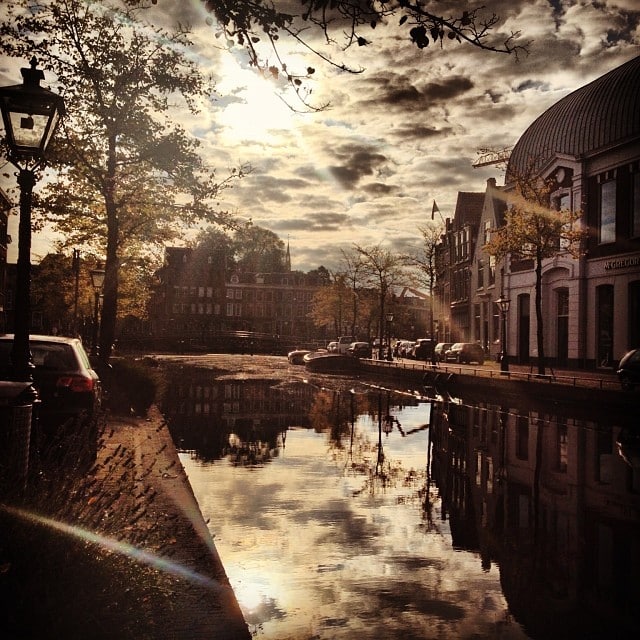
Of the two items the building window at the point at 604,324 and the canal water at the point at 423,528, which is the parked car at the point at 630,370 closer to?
the canal water at the point at 423,528

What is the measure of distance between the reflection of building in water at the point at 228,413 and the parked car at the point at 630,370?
9.49 m

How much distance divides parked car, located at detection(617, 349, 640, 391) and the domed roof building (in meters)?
9.24

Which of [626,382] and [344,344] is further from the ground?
[344,344]

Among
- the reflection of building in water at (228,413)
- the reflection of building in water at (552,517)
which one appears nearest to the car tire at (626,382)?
the reflection of building in water at (552,517)

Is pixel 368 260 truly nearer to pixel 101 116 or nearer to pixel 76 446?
pixel 101 116

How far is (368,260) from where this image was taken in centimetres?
7062

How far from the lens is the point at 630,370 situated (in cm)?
2403

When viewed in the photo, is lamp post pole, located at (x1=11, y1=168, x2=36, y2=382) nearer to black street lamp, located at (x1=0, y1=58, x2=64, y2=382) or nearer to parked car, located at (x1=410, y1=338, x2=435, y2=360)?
black street lamp, located at (x1=0, y1=58, x2=64, y2=382)

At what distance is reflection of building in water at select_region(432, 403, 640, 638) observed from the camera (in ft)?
18.7

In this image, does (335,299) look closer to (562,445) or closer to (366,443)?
(366,443)

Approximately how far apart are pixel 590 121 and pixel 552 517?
3351cm

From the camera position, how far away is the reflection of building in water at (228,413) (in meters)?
15.4

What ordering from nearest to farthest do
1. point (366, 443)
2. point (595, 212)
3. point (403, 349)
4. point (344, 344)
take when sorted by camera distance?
point (366, 443) → point (595, 212) → point (403, 349) → point (344, 344)

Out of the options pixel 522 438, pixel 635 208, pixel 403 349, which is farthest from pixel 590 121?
pixel 403 349
